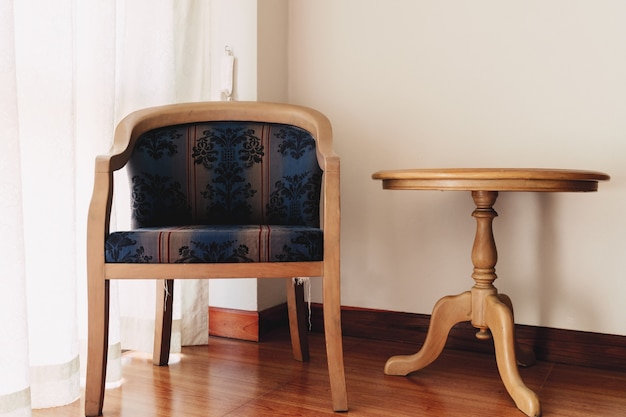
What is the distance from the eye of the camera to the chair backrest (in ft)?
5.76

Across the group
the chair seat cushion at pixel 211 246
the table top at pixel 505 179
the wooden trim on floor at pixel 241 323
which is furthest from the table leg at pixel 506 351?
the wooden trim on floor at pixel 241 323

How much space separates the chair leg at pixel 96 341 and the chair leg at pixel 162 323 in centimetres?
39

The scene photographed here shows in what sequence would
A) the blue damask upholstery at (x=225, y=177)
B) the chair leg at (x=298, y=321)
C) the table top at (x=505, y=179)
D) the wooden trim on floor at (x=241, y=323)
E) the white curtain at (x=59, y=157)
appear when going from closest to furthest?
1. the white curtain at (x=59, y=157)
2. the table top at (x=505, y=179)
3. the blue damask upholstery at (x=225, y=177)
4. the chair leg at (x=298, y=321)
5. the wooden trim on floor at (x=241, y=323)

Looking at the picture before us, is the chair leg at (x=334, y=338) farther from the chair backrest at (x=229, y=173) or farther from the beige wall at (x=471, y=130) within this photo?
the beige wall at (x=471, y=130)

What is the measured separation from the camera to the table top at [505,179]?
1459 mm

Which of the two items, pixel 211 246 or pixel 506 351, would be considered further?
pixel 506 351

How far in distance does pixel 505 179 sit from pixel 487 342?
80 centimetres

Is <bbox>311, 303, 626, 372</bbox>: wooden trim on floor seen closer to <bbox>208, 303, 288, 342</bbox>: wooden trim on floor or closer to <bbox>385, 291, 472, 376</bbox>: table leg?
<bbox>208, 303, 288, 342</bbox>: wooden trim on floor

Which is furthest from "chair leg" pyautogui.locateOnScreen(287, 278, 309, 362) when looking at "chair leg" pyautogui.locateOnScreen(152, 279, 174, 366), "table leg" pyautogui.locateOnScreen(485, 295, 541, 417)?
"table leg" pyautogui.locateOnScreen(485, 295, 541, 417)

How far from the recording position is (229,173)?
1834 millimetres

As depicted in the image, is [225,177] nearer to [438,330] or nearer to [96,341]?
[96,341]

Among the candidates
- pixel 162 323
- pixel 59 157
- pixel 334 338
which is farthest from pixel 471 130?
pixel 59 157

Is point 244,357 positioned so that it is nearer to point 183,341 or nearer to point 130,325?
point 183,341

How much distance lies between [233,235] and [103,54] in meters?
0.70
